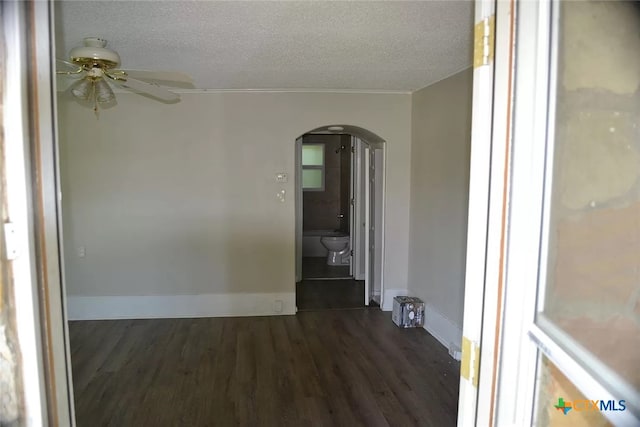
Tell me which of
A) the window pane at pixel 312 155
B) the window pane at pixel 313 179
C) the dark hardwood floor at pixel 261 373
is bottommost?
the dark hardwood floor at pixel 261 373

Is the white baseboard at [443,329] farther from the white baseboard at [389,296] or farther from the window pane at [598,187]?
the window pane at [598,187]

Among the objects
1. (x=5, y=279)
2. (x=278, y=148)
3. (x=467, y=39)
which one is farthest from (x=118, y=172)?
(x=5, y=279)

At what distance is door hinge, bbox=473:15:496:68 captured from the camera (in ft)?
4.00

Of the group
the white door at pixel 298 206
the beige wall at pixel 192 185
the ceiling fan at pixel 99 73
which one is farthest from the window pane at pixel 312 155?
the ceiling fan at pixel 99 73

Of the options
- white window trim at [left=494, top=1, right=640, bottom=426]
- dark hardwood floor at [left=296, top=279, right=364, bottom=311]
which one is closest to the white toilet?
dark hardwood floor at [left=296, top=279, right=364, bottom=311]

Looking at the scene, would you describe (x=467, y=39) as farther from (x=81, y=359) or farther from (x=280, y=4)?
(x=81, y=359)

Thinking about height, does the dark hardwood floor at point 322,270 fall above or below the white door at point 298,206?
below

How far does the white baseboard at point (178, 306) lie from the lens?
490cm

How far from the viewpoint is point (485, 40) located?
1242 millimetres

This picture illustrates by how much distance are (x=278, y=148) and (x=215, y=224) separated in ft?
3.56

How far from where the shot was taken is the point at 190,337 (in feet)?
14.4

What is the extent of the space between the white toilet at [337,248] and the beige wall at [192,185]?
2573 millimetres

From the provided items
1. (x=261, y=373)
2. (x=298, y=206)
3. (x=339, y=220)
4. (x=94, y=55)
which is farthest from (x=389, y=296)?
(x=94, y=55)

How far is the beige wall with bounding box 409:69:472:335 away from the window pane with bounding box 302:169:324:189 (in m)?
3.83
